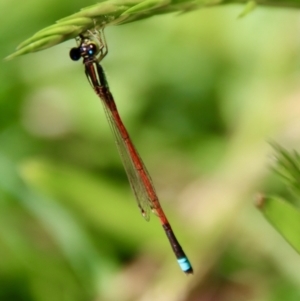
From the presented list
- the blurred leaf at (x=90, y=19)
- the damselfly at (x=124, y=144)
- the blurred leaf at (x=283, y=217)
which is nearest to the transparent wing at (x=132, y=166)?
the damselfly at (x=124, y=144)

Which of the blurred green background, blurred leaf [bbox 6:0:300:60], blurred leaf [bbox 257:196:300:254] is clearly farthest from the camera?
the blurred green background

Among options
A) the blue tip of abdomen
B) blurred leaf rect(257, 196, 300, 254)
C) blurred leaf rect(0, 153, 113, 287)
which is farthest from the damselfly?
blurred leaf rect(257, 196, 300, 254)

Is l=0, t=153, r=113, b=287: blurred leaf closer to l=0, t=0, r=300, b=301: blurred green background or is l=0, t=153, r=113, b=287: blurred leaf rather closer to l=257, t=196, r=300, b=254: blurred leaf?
l=0, t=0, r=300, b=301: blurred green background

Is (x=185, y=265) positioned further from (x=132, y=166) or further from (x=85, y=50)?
(x=85, y=50)

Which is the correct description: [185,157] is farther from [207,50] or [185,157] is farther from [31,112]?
[31,112]

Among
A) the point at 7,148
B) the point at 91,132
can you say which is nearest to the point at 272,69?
the point at 91,132

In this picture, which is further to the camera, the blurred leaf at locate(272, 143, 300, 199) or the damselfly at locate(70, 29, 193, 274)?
the damselfly at locate(70, 29, 193, 274)
